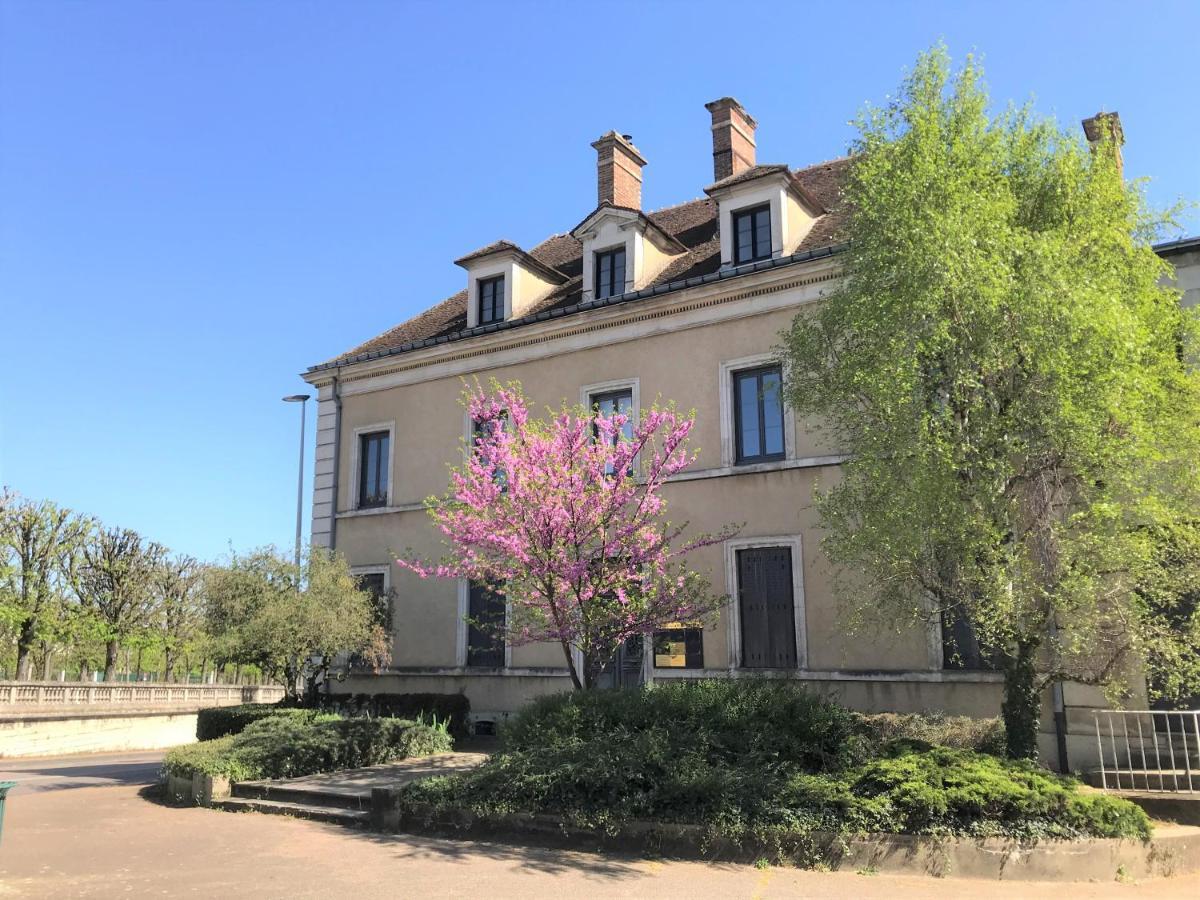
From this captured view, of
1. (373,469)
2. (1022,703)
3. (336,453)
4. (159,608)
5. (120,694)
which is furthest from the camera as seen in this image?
(159,608)

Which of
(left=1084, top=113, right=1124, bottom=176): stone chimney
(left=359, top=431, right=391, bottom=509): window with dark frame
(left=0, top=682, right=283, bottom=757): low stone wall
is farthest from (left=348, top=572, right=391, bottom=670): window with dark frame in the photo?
(left=1084, top=113, right=1124, bottom=176): stone chimney

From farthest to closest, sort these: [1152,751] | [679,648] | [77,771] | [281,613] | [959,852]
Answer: [77,771], [679,648], [281,613], [1152,751], [959,852]

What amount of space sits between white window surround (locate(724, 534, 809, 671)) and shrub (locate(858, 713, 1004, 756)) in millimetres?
2020

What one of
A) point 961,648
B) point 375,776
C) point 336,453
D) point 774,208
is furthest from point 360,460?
point 961,648

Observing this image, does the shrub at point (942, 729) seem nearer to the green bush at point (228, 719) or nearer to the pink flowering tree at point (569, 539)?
the pink flowering tree at point (569, 539)

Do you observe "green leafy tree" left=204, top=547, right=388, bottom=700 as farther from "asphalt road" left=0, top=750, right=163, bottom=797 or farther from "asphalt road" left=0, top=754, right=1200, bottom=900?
"asphalt road" left=0, top=754, right=1200, bottom=900

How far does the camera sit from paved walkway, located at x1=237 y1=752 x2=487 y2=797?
38.0ft

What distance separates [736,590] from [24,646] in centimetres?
3056

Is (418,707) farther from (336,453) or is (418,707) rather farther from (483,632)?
(336,453)

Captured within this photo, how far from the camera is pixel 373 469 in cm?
2169

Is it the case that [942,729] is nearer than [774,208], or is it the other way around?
[942,729]

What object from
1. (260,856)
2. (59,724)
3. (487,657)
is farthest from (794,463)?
(59,724)

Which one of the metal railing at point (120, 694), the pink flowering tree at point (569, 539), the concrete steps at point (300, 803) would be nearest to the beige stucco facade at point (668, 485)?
the pink flowering tree at point (569, 539)

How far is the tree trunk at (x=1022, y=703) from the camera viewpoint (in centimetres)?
979
